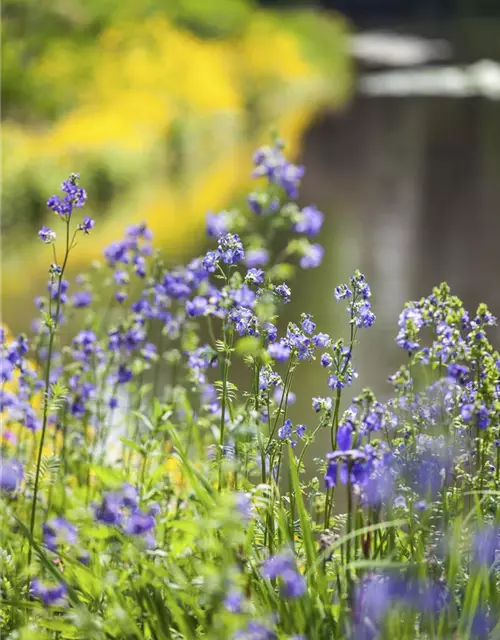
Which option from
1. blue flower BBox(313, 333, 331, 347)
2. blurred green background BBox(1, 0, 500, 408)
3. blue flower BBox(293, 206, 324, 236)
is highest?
blurred green background BBox(1, 0, 500, 408)

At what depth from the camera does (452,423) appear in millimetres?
2654

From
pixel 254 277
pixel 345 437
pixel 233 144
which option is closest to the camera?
pixel 345 437

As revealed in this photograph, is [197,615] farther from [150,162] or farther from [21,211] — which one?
[150,162]

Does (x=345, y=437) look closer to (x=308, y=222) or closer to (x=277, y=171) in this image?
(x=308, y=222)

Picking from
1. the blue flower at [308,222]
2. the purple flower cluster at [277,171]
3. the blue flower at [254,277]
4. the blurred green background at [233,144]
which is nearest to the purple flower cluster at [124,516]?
the blue flower at [254,277]

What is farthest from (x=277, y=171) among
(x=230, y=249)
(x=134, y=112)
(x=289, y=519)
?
(x=134, y=112)

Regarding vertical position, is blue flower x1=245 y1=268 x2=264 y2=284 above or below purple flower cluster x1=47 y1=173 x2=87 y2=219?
below

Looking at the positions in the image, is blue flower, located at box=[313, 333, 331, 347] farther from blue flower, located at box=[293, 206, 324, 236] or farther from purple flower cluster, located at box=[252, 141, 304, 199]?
purple flower cluster, located at box=[252, 141, 304, 199]

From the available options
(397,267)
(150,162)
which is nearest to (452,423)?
(397,267)

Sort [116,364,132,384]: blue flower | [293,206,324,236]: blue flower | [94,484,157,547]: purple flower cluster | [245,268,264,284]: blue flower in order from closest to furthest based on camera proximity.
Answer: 1. [94,484,157,547]: purple flower cluster
2. [245,268,264,284]: blue flower
3. [293,206,324,236]: blue flower
4. [116,364,132,384]: blue flower

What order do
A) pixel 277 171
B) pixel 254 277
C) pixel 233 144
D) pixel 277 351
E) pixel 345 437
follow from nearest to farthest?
pixel 345 437, pixel 277 351, pixel 254 277, pixel 277 171, pixel 233 144

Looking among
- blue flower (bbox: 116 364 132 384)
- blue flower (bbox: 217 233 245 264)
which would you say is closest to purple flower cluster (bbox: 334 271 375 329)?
blue flower (bbox: 217 233 245 264)

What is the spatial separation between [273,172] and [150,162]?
1210cm

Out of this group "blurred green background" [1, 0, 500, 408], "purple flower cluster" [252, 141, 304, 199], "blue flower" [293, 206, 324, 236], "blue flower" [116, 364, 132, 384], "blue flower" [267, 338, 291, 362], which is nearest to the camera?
"blue flower" [267, 338, 291, 362]
